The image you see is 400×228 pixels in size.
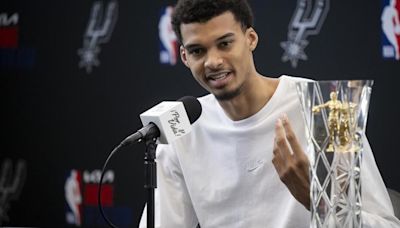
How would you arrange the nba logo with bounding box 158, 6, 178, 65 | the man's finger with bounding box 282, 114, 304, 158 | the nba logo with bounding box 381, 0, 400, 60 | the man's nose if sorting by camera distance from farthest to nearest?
the nba logo with bounding box 158, 6, 178, 65
the nba logo with bounding box 381, 0, 400, 60
the man's nose
the man's finger with bounding box 282, 114, 304, 158

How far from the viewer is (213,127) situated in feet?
5.13

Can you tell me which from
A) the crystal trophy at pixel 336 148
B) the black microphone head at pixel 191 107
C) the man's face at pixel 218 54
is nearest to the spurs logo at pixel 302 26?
the man's face at pixel 218 54

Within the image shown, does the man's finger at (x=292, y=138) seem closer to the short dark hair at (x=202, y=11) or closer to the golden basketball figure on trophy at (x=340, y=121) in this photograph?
the golden basketball figure on trophy at (x=340, y=121)

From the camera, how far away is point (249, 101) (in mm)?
1525

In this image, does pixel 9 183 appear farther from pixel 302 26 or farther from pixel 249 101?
pixel 249 101

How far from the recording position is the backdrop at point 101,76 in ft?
7.11

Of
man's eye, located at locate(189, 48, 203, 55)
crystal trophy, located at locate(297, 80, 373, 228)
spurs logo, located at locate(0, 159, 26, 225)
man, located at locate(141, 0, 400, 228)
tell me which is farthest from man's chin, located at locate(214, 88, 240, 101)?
spurs logo, located at locate(0, 159, 26, 225)

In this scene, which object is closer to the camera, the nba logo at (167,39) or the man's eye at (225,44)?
the man's eye at (225,44)

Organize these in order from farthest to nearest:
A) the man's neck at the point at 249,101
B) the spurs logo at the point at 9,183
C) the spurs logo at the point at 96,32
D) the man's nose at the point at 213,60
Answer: the spurs logo at the point at 9,183 < the spurs logo at the point at 96,32 < the man's neck at the point at 249,101 < the man's nose at the point at 213,60

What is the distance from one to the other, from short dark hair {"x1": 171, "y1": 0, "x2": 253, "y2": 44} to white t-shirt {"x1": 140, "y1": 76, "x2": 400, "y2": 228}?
8.3 inches

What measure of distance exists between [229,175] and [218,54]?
0.30 metres

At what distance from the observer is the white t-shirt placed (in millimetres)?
1464

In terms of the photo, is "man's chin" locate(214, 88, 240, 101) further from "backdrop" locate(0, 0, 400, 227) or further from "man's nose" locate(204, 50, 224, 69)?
"backdrop" locate(0, 0, 400, 227)

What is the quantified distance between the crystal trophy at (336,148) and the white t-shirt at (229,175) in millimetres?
530
